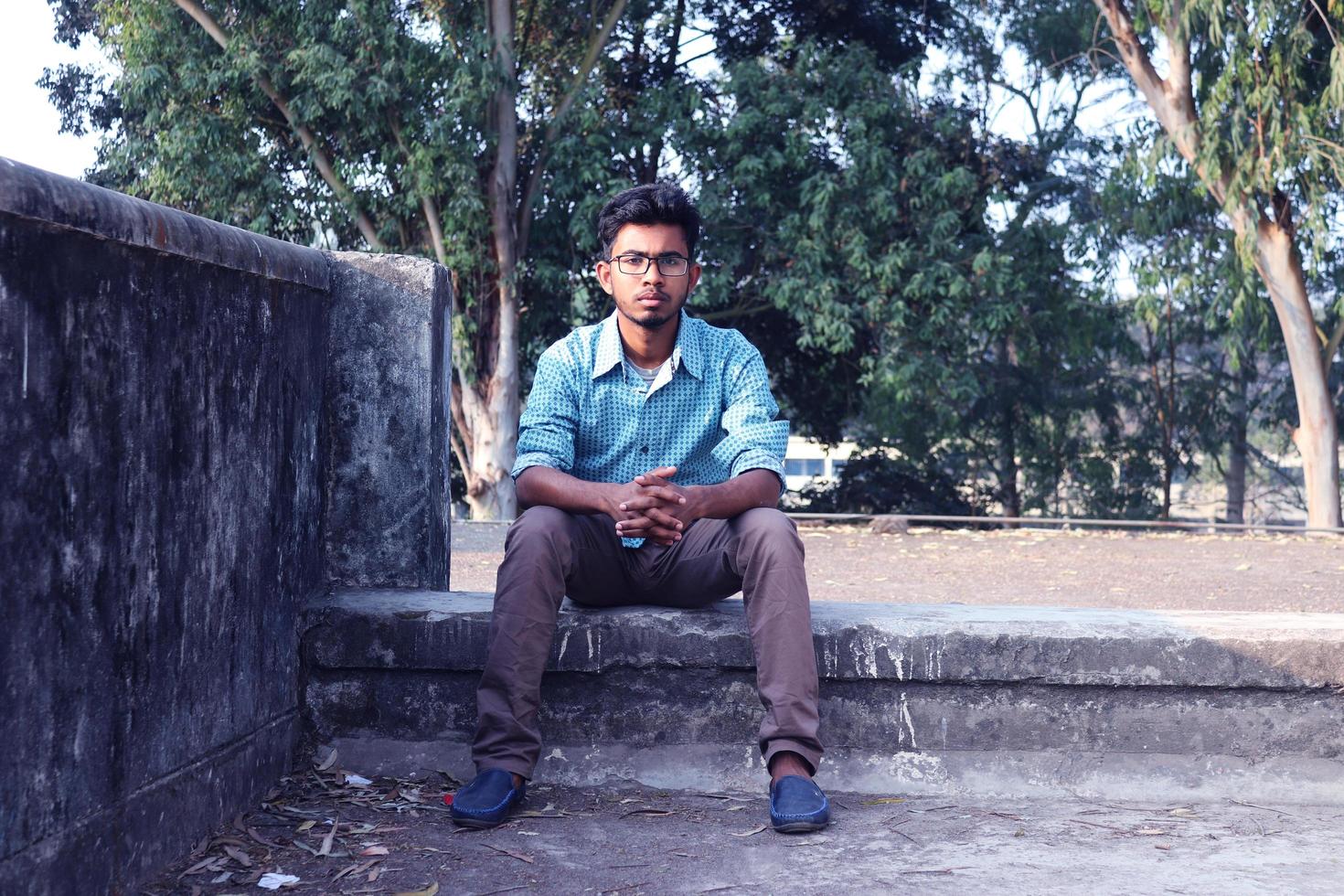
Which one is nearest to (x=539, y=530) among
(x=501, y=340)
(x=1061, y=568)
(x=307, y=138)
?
(x=1061, y=568)

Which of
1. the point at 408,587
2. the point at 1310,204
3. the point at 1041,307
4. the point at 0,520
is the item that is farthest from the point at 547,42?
the point at 0,520

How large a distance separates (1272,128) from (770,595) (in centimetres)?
1153

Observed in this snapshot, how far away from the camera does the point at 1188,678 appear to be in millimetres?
3037

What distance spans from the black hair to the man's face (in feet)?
0.06

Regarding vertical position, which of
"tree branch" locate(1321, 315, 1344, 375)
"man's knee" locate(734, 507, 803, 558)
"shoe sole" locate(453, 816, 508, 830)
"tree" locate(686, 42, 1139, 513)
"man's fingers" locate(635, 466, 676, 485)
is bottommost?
"shoe sole" locate(453, 816, 508, 830)

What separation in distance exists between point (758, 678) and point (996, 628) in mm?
628

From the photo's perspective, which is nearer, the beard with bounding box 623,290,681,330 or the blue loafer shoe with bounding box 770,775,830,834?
the blue loafer shoe with bounding box 770,775,830,834

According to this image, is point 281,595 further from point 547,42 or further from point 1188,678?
point 547,42

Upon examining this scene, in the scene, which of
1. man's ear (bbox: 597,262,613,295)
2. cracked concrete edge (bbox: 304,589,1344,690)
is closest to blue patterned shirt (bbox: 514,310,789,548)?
man's ear (bbox: 597,262,613,295)

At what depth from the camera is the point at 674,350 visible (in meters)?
3.38

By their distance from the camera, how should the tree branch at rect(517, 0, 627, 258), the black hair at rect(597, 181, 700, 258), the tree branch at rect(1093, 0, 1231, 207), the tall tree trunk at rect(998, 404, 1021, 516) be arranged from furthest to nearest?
the tall tree trunk at rect(998, 404, 1021, 516), the tree branch at rect(517, 0, 627, 258), the tree branch at rect(1093, 0, 1231, 207), the black hair at rect(597, 181, 700, 258)

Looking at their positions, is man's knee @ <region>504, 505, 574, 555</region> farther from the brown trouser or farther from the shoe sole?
the shoe sole

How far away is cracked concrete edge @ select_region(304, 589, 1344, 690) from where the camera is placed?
119 inches

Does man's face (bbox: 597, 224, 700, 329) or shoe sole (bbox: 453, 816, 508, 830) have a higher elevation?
man's face (bbox: 597, 224, 700, 329)
